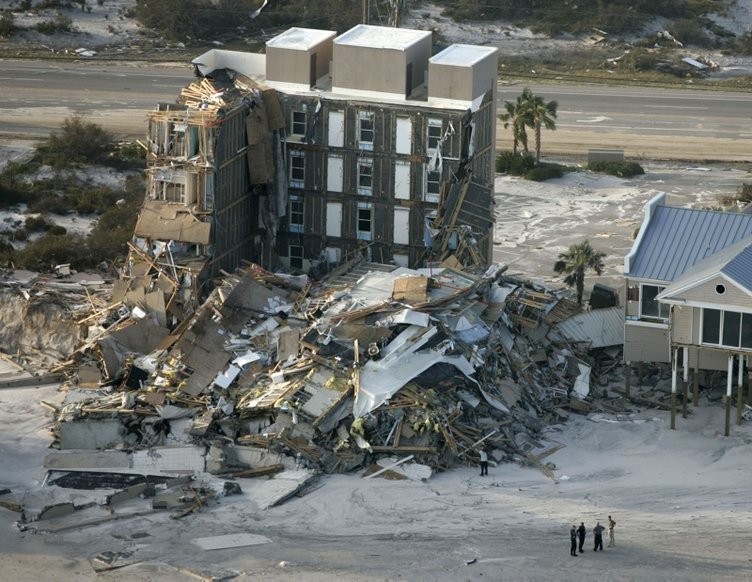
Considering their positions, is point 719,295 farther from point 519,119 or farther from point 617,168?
point 617,168

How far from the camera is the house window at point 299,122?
6103 centimetres

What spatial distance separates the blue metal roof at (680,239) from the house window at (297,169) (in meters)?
12.2

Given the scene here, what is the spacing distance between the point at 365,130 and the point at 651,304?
38.7ft

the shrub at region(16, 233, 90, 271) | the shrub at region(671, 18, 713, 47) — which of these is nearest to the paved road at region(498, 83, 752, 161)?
the shrub at region(671, 18, 713, 47)

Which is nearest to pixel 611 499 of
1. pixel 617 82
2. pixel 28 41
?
pixel 617 82

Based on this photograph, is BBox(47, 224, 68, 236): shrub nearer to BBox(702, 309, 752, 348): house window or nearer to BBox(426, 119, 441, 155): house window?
BBox(426, 119, 441, 155): house window

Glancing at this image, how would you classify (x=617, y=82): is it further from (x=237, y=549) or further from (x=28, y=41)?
(x=237, y=549)

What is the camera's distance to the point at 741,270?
52.0m

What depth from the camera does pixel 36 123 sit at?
88688 millimetres

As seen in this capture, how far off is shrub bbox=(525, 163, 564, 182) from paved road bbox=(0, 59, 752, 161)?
5.25 metres

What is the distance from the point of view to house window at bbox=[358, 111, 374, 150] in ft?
198

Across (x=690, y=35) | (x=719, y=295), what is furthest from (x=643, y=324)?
(x=690, y=35)

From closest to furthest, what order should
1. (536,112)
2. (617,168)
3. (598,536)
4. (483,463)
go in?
(598,536) → (483,463) → (536,112) → (617,168)

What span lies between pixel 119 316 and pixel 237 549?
1394 centimetres
